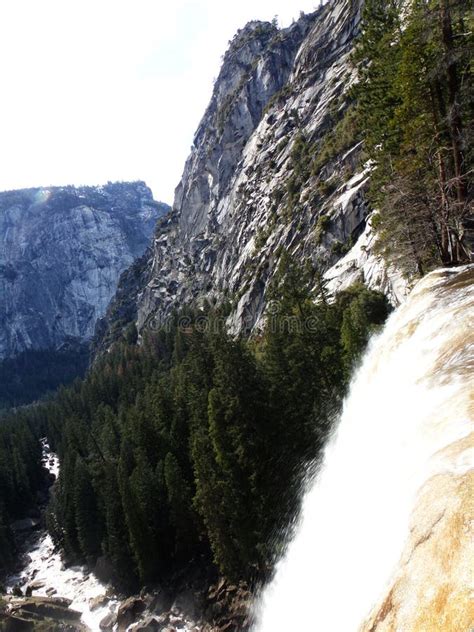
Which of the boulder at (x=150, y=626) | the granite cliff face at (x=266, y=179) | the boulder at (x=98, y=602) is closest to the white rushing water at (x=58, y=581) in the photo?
the boulder at (x=98, y=602)

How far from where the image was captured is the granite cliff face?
6956 cm

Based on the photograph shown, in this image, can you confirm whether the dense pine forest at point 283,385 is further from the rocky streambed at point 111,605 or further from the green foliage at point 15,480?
the rocky streambed at point 111,605

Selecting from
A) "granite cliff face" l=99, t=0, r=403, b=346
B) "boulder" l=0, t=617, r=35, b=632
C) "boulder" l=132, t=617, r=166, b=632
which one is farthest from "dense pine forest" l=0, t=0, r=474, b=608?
"granite cliff face" l=99, t=0, r=403, b=346

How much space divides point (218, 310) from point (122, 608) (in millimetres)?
69635

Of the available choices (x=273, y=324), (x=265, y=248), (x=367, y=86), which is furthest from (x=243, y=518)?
(x=265, y=248)

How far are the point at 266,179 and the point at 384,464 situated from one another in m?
110

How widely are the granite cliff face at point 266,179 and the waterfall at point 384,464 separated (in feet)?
87.6

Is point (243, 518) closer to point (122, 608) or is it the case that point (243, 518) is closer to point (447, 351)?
point (122, 608)

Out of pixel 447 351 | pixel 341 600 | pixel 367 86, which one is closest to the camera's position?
pixel 341 600

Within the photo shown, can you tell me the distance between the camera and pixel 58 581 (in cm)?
4912

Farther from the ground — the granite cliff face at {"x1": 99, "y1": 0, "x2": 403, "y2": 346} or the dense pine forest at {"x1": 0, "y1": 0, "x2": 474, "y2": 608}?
the granite cliff face at {"x1": 99, "y1": 0, "x2": 403, "y2": 346}

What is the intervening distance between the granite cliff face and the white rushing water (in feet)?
130

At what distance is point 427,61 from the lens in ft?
72.6

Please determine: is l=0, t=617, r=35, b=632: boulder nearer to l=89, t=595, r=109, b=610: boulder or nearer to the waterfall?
l=89, t=595, r=109, b=610: boulder
